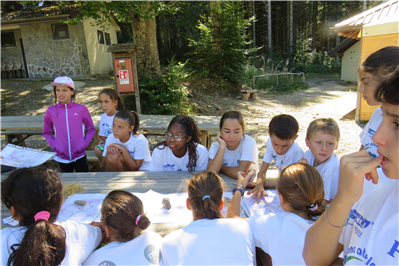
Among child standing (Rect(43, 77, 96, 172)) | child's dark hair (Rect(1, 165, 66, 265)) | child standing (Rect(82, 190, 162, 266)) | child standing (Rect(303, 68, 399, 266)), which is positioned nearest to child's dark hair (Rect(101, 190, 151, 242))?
child standing (Rect(82, 190, 162, 266))

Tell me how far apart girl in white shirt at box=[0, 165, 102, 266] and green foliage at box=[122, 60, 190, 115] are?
5.36 meters

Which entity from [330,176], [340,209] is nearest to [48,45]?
[330,176]

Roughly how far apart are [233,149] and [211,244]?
1501 millimetres

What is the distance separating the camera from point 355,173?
2.53 feet

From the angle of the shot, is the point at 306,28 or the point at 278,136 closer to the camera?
the point at 278,136

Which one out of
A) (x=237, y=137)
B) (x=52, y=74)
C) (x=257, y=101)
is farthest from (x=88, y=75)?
(x=237, y=137)

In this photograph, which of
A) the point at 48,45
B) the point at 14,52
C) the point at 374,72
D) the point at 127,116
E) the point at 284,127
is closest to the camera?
the point at 374,72

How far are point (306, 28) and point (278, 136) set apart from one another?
95.6 feet

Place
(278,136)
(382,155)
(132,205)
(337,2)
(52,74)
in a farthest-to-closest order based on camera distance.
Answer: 1. (337,2)
2. (52,74)
3. (278,136)
4. (132,205)
5. (382,155)

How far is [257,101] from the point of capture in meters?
10.4

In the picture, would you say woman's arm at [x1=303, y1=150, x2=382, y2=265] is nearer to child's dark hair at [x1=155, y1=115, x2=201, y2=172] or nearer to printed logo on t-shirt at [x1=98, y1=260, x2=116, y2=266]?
printed logo on t-shirt at [x1=98, y1=260, x2=116, y2=266]

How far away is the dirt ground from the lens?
21.0 feet

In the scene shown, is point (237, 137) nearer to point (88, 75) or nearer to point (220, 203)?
point (220, 203)

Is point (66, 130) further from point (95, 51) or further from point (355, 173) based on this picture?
point (95, 51)
